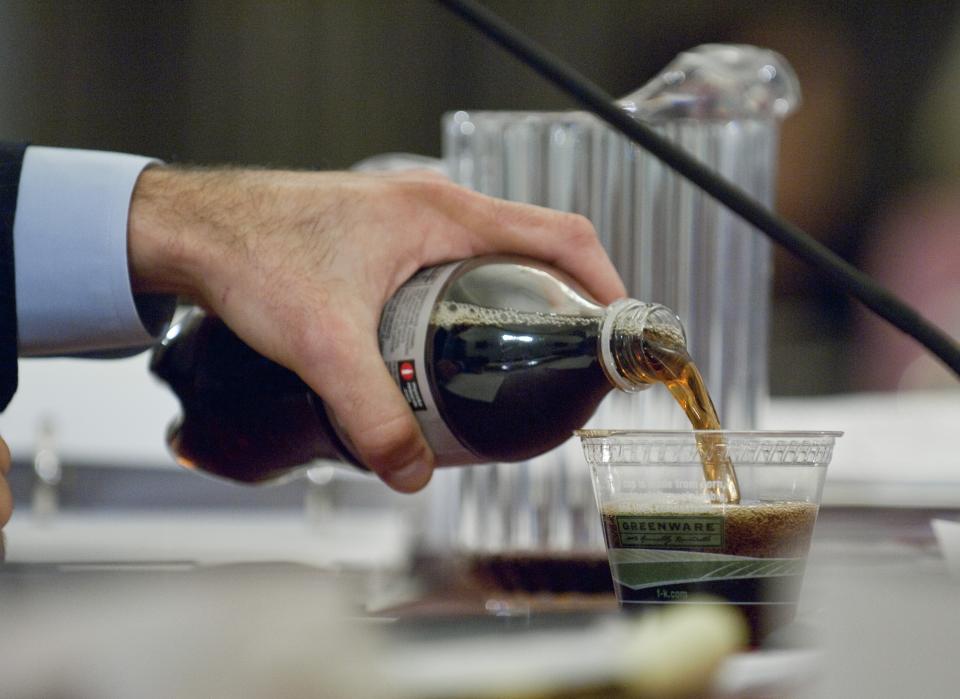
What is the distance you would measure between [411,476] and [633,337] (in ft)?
0.42

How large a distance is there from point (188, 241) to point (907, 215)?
2895 mm

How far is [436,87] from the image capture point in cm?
291

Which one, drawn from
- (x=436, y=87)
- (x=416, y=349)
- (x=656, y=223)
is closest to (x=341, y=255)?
(x=416, y=349)

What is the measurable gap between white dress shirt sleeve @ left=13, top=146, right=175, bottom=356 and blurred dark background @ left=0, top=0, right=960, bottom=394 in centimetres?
203

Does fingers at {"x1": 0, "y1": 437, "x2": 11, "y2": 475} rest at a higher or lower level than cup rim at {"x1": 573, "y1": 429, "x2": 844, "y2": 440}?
lower

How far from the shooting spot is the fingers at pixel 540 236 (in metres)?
0.57

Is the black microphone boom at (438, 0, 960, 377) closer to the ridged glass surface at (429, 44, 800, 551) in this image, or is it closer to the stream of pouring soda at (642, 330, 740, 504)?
the stream of pouring soda at (642, 330, 740, 504)

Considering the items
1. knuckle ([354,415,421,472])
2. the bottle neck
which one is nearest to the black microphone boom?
the bottle neck

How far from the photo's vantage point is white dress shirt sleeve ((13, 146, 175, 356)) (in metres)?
0.62

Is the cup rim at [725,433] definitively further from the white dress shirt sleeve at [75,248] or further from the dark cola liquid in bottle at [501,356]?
the white dress shirt sleeve at [75,248]

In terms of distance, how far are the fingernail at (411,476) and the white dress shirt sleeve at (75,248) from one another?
0.19 meters

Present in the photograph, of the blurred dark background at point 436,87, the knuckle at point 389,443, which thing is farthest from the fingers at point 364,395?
the blurred dark background at point 436,87

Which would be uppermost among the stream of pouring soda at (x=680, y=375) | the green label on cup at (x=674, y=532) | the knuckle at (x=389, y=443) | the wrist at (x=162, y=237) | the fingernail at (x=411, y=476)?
the wrist at (x=162, y=237)

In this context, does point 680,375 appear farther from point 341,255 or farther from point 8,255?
point 8,255
